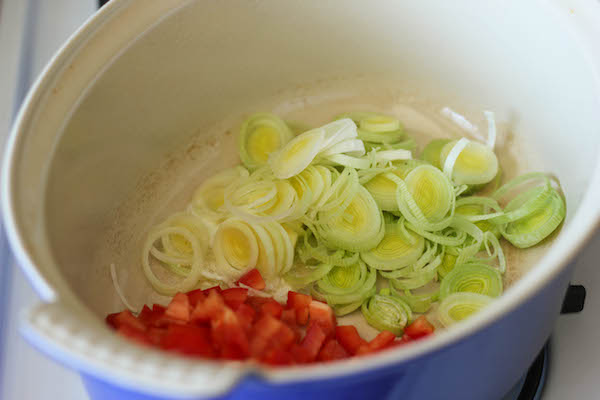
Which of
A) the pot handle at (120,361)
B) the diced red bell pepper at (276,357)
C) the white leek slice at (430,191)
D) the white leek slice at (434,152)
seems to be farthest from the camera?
the white leek slice at (434,152)

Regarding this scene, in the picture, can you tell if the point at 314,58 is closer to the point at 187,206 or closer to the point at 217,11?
the point at 217,11

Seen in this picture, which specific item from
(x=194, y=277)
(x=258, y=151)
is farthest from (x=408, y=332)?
(x=258, y=151)

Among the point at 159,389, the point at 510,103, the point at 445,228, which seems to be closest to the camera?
the point at 159,389

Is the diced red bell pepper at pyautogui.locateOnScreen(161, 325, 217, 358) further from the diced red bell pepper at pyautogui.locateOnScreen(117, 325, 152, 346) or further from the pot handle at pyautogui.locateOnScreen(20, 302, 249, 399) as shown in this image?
the pot handle at pyautogui.locateOnScreen(20, 302, 249, 399)

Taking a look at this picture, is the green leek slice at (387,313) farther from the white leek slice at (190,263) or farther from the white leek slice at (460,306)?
the white leek slice at (190,263)

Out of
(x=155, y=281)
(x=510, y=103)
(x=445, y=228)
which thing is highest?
(x=510, y=103)

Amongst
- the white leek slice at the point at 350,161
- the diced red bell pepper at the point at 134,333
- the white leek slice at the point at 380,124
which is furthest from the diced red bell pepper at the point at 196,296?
the white leek slice at the point at 380,124
